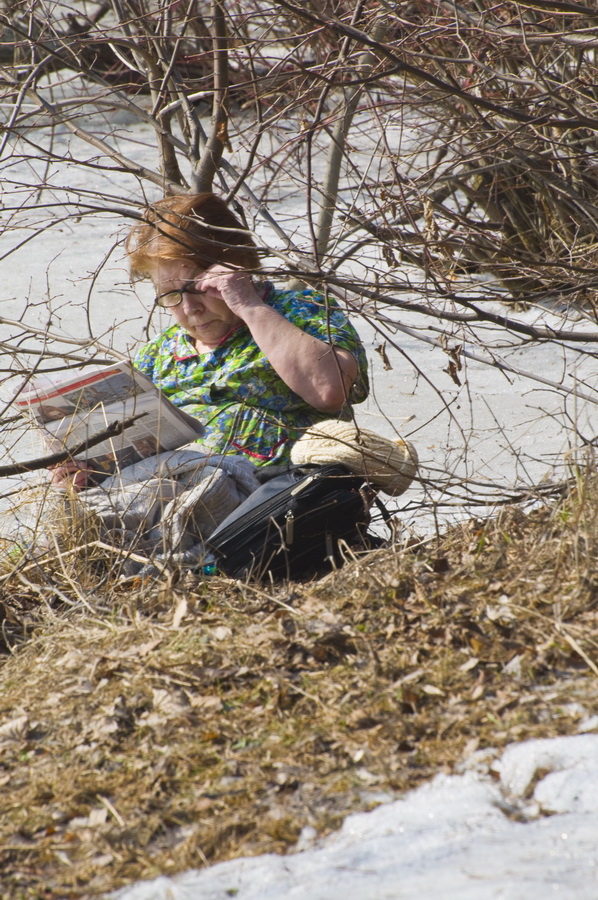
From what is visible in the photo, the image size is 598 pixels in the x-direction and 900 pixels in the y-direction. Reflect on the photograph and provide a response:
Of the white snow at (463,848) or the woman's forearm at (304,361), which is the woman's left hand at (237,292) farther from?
the white snow at (463,848)

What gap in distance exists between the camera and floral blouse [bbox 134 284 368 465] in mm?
3361

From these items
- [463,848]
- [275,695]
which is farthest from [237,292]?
[463,848]

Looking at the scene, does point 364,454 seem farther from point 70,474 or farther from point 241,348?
point 70,474

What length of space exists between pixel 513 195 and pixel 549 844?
17.7 feet

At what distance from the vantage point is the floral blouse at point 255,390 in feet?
11.0

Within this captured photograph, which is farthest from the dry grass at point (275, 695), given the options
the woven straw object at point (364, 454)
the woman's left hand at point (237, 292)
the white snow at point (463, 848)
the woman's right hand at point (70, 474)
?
the woman's left hand at point (237, 292)

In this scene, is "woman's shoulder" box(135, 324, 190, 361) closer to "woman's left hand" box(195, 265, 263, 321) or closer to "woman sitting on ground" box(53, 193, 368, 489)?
Result: "woman sitting on ground" box(53, 193, 368, 489)

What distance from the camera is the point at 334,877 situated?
1838 millimetres

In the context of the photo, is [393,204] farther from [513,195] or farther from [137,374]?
[513,195]

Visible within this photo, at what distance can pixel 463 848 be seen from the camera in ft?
6.08

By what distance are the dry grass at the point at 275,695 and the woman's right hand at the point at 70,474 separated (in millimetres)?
548

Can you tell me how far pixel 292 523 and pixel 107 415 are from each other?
833 mm

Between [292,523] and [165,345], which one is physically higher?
[165,345]

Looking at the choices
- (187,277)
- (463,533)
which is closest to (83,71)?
(187,277)
